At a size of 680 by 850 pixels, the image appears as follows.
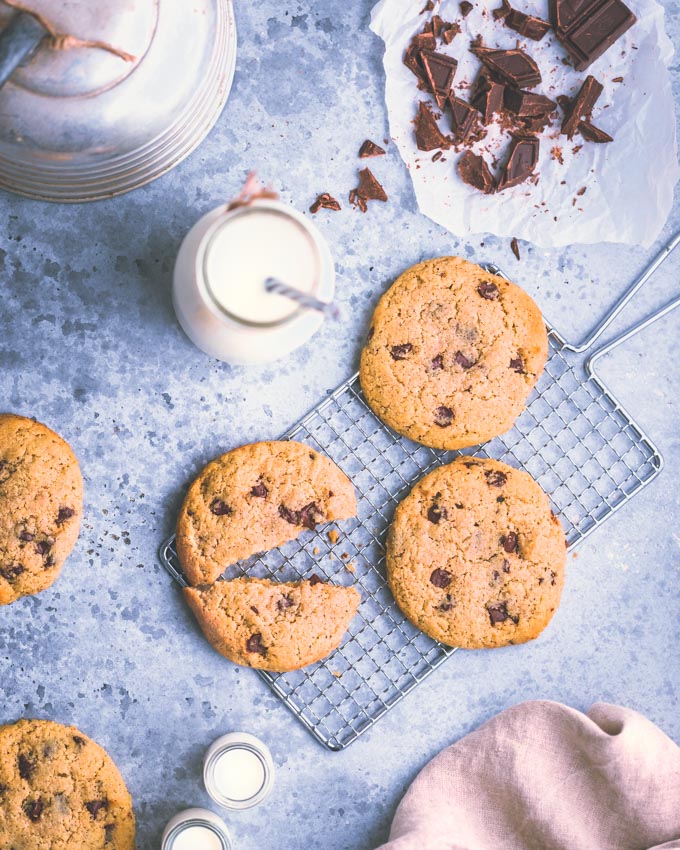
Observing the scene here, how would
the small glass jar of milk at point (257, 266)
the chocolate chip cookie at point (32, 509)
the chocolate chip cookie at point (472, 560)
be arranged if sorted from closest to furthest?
the small glass jar of milk at point (257, 266), the chocolate chip cookie at point (32, 509), the chocolate chip cookie at point (472, 560)

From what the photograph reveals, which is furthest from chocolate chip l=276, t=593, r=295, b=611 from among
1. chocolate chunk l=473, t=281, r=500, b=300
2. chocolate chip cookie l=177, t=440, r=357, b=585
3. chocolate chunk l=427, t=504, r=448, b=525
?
chocolate chunk l=473, t=281, r=500, b=300

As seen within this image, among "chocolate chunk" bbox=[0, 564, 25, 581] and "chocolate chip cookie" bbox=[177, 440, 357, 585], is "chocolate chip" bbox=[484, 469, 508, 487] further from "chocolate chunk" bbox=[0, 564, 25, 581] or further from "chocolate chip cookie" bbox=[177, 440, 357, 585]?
"chocolate chunk" bbox=[0, 564, 25, 581]

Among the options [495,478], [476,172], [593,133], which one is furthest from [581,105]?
[495,478]

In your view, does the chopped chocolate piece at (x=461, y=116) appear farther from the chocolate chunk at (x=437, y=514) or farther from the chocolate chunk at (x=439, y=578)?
the chocolate chunk at (x=439, y=578)

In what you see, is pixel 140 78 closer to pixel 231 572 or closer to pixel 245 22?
pixel 245 22

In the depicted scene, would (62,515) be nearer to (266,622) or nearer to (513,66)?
(266,622)

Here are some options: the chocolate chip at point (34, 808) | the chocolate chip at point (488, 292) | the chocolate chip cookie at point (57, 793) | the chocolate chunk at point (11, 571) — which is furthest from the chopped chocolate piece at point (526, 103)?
the chocolate chip at point (34, 808)
